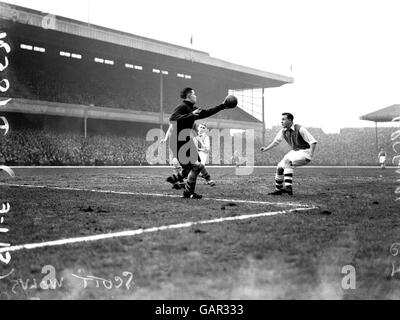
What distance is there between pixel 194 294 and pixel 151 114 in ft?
115

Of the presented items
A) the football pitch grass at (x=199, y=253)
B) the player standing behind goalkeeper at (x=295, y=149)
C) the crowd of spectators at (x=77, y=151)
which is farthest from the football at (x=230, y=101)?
the crowd of spectators at (x=77, y=151)

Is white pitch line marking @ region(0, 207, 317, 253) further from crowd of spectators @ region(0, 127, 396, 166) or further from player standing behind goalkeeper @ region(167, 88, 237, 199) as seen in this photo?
crowd of spectators @ region(0, 127, 396, 166)

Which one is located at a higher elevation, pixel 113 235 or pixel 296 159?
pixel 296 159

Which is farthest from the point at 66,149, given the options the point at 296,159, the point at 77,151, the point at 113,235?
the point at 113,235

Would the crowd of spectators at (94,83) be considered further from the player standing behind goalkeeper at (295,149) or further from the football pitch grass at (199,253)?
the football pitch grass at (199,253)

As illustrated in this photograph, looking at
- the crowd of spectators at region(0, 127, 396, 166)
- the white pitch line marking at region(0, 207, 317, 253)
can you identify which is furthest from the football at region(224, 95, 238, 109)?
the crowd of spectators at region(0, 127, 396, 166)

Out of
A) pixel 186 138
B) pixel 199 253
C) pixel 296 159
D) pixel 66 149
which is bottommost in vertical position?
pixel 199 253

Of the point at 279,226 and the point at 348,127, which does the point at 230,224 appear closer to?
the point at 279,226

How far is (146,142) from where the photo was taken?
35.1 meters

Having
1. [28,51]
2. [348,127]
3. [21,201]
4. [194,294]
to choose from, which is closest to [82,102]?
[28,51]

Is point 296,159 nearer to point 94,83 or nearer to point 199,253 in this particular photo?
point 199,253

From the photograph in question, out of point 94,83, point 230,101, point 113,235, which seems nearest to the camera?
point 113,235

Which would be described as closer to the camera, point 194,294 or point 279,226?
point 194,294

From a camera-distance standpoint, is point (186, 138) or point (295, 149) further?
point (295, 149)
